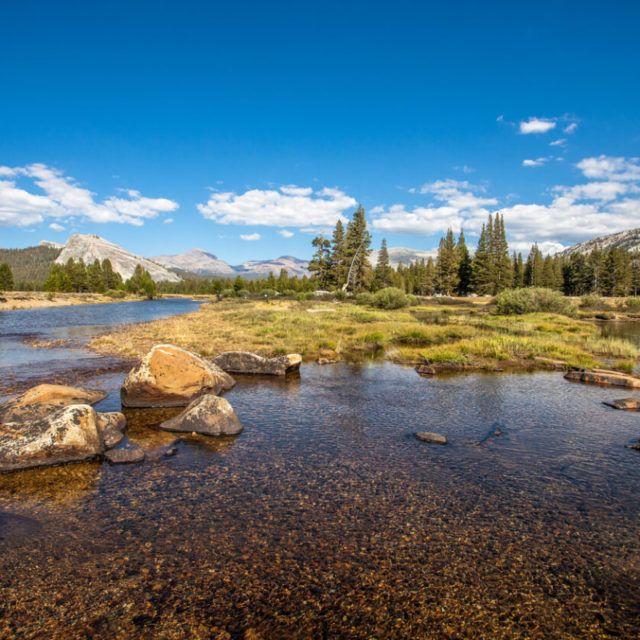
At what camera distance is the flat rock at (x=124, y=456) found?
8.94 metres

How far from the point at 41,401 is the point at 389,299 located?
46.4 metres

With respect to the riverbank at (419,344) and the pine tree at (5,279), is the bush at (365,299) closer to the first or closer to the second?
the riverbank at (419,344)

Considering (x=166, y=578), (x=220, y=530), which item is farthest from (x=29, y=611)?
(x=220, y=530)

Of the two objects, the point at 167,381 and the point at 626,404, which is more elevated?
the point at 167,381

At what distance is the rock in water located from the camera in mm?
10734

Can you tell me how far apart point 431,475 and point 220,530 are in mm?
4497

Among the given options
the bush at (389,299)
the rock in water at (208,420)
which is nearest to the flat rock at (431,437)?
the rock in water at (208,420)

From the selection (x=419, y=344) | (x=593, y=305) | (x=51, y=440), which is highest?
(x=593, y=305)

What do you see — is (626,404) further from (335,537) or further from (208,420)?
(208,420)

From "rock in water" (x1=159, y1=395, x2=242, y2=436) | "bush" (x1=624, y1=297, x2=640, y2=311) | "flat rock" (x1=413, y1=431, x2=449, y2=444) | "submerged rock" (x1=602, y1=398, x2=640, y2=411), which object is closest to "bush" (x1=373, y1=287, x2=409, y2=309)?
"bush" (x1=624, y1=297, x2=640, y2=311)

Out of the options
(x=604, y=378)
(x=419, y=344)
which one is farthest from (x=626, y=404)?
(x=419, y=344)

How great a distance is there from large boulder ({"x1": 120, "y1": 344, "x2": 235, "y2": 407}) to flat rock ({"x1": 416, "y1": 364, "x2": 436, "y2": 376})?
32.0 ft

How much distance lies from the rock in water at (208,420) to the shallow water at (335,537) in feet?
1.29

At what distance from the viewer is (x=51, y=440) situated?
28.9 feet
